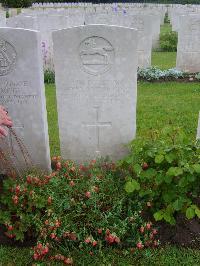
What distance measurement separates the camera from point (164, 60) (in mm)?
12227

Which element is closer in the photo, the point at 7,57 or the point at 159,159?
the point at 159,159

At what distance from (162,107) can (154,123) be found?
3.22 ft

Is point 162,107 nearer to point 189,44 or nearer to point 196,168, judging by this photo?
point 189,44

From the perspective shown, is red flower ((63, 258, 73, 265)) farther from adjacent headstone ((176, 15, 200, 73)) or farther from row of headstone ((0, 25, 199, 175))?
adjacent headstone ((176, 15, 200, 73))

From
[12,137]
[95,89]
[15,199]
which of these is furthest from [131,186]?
[12,137]

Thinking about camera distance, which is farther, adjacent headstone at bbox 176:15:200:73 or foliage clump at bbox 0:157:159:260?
adjacent headstone at bbox 176:15:200:73

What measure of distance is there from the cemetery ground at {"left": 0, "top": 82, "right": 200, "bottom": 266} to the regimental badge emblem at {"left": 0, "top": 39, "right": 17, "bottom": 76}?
1.75 metres

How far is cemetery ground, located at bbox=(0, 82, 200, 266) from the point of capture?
3.58 m

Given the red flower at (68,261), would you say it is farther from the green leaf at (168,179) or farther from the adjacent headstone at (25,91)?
the adjacent headstone at (25,91)

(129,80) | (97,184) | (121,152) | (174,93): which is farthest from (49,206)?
(174,93)

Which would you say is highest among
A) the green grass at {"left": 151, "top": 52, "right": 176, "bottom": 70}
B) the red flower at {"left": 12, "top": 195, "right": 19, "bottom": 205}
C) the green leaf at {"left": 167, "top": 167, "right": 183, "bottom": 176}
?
the green leaf at {"left": 167, "top": 167, "right": 183, "bottom": 176}

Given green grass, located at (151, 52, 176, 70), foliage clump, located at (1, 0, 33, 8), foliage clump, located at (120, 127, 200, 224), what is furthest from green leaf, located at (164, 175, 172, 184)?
foliage clump, located at (1, 0, 33, 8)

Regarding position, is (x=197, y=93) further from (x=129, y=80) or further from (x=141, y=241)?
(x=141, y=241)

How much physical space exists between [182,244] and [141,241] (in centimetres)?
43
